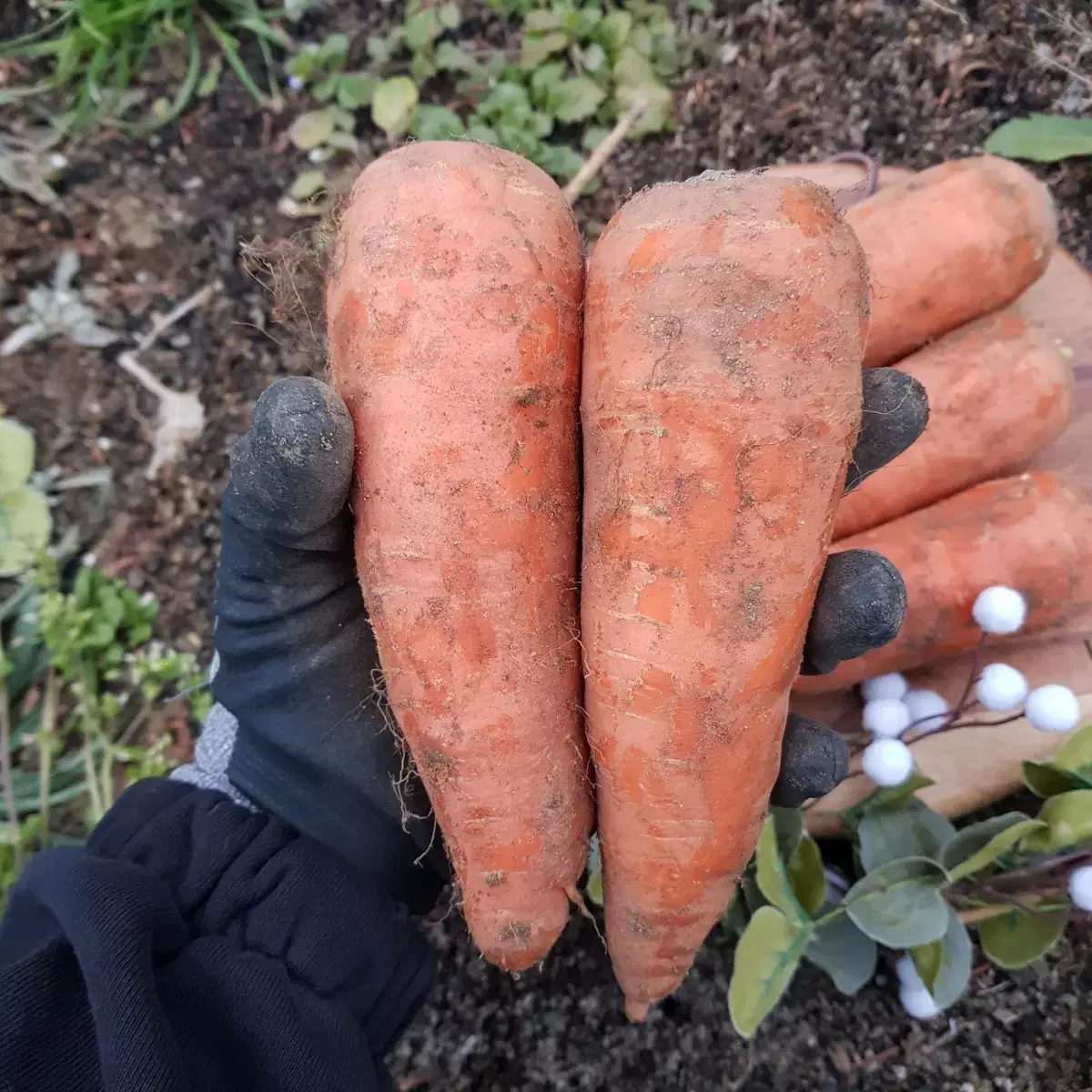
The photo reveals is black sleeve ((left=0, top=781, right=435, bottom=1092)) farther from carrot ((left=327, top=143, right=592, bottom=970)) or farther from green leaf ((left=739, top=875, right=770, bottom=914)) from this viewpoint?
green leaf ((left=739, top=875, right=770, bottom=914))

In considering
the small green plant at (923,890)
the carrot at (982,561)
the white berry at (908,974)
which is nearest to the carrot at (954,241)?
the carrot at (982,561)

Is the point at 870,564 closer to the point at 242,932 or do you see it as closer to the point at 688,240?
the point at 688,240

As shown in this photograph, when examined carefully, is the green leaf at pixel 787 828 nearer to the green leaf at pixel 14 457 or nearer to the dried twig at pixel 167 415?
the dried twig at pixel 167 415

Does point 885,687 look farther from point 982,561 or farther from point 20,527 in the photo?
point 20,527

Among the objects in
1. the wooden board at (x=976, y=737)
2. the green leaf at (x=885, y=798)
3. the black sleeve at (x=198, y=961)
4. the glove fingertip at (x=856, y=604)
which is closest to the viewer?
the black sleeve at (x=198, y=961)

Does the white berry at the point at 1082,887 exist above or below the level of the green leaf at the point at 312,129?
below

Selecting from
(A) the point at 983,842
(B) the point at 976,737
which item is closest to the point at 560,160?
(B) the point at 976,737

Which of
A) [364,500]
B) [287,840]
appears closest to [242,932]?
[287,840]
